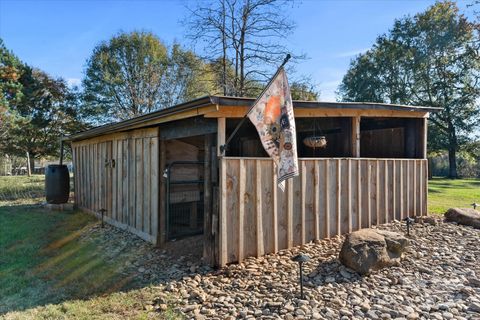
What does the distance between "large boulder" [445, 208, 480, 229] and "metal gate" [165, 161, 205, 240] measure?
4.80 meters

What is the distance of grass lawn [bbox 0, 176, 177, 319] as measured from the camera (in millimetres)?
3330

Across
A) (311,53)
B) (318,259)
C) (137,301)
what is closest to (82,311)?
(137,301)

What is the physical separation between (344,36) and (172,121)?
7.06 meters

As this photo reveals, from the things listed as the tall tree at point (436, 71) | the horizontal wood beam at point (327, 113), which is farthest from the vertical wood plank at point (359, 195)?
the tall tree at point (436, 71)

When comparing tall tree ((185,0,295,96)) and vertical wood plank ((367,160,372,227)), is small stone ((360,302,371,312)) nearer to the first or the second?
vertical wood plank ((367,160,372,227))

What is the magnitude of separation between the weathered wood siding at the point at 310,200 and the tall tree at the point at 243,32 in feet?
22.3

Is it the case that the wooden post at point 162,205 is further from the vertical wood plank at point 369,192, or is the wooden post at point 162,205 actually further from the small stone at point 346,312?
the vertical wood plank at point 369,192

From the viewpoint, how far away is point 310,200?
5.06 meters

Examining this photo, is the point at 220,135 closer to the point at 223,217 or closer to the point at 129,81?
the point at 223,217

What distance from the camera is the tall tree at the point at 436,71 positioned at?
64.6 feet

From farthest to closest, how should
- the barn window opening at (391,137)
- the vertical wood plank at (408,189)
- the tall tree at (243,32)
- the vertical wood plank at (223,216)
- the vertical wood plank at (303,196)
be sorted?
the tall tree at (243,32), the barn window opening at (391,137), the vertical wood plank at (408,189), the vertical wood plank at (303,196), the vertical wood plank at (223,216)

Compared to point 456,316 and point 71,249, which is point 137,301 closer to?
point 71,249

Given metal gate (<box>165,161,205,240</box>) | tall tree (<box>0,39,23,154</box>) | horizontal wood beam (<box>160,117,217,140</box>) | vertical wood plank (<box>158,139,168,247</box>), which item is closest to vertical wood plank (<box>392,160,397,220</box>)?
metal gate (<box>165,161,205,240</box>)

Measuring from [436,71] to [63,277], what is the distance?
75.5 ft
